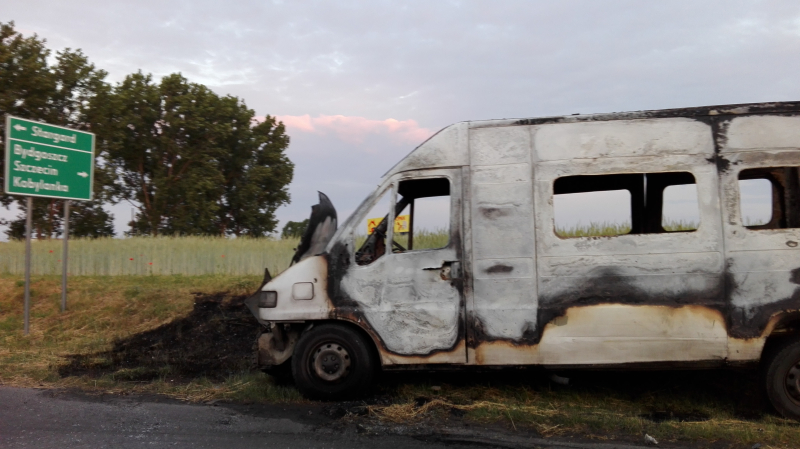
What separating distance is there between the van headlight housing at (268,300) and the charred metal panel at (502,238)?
6.48 ft

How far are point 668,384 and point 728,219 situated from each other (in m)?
1.95

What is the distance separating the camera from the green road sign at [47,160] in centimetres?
1069

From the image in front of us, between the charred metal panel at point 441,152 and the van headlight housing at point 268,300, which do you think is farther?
the van headlight housing at point 268,300

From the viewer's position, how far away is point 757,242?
5.62 meters

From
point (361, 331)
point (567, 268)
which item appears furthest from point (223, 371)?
point (567, 268)

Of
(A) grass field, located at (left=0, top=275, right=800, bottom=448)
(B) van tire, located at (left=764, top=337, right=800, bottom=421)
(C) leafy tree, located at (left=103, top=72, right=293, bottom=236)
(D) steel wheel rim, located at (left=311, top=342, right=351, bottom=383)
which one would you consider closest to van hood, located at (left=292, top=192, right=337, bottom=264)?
(D) steel wheel rim, located at (left=311, top=342, right=351, bottom=383)

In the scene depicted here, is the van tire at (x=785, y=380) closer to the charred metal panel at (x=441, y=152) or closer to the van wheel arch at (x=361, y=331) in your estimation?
the charred metal panel at (x=441, y=152)

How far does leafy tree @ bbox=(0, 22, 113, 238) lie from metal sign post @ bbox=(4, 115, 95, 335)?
18737 mm

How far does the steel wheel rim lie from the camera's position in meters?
6.14

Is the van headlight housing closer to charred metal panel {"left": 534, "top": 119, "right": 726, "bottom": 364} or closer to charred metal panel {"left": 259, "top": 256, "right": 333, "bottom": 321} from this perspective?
charred metal panel {"left": 259, "top": 256, "right": 333, "bottom": 321}

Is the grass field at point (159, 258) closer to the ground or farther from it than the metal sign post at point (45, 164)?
closer to the ground

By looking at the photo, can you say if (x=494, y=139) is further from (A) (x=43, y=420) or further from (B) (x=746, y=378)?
(A) (x=43, y=420)

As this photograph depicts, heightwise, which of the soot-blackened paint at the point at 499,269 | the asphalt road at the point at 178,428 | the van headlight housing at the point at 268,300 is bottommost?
the asphalt road at the point at 178,428

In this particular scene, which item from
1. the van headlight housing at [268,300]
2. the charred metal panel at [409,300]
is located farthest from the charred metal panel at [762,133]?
the van headlight housing at [268,300]
